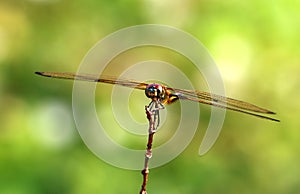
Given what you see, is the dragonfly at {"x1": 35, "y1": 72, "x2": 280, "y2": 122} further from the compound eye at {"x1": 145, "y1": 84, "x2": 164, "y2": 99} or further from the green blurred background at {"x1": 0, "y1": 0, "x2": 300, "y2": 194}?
the green blurred background at {"x1": 0, "y1": 0, "x2": 300, "y2": 194}

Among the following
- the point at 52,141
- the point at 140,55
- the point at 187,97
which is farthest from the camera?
the point at 140,55

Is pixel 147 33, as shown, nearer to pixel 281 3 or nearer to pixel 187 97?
pixel 281 3

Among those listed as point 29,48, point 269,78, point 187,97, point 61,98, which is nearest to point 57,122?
point 61,98

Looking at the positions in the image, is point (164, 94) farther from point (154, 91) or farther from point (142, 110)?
point (142, 110)

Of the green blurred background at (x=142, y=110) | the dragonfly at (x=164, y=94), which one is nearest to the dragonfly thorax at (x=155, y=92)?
the dragonfly at (x=164, y=94)

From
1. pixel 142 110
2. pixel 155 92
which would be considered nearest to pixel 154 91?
pixel 155 92

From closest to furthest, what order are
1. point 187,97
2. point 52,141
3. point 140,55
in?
point 187,97
point 52,141
point 140,55

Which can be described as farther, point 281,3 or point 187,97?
point 281,3
